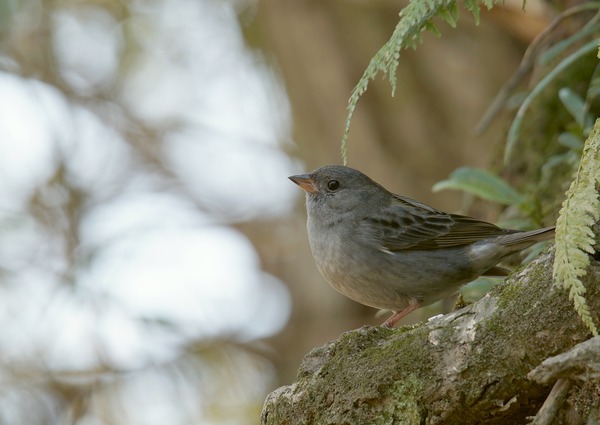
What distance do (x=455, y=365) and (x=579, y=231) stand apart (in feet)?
2.04

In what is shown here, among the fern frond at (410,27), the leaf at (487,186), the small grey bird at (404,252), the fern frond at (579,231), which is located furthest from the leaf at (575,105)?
the fern frond at (579,231)

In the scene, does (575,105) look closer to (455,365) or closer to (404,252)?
(404,252)

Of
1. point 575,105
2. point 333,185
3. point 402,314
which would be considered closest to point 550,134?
point 575,105

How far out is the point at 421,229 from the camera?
4.48m

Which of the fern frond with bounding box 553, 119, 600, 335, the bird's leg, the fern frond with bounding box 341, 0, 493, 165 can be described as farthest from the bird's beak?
the fern frond with bounding box 553, 119, 600, 335

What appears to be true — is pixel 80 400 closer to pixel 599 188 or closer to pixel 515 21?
pixel 515 21

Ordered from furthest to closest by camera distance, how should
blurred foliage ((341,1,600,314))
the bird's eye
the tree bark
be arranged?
1. the bird's eye
2. the tree bark
3. blurred foliage ((341,1,600,314))

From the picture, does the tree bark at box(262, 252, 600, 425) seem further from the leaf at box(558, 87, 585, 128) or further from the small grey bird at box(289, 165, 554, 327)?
the leaf at box(558, 87, 585, 128)

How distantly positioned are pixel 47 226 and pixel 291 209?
8.79 feet

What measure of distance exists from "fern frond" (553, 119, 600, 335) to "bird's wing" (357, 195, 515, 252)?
199cm

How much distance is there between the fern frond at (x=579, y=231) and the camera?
1988 mm

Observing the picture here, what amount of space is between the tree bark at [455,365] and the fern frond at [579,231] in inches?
8.3

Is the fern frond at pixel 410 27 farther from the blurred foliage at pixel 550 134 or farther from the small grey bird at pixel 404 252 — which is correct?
the small grey bird at pixel 404 252

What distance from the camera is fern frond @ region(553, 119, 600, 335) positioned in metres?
1.99
